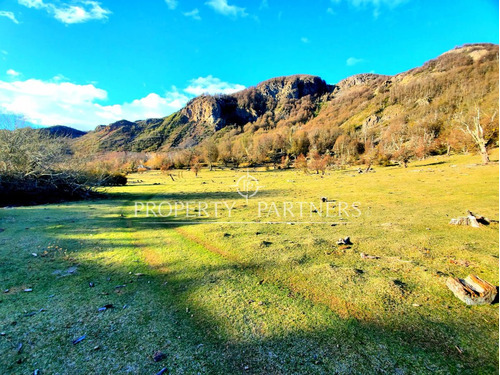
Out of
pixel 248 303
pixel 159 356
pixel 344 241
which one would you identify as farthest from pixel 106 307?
pixel 344 241

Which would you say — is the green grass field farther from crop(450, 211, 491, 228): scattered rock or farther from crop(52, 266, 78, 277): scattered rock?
crop(450, 211, 491, 228): scattered rock

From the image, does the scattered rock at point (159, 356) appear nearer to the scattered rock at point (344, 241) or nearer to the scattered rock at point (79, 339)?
the scattered rock at point (79, 339)

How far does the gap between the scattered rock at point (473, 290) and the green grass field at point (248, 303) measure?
0.49 ft

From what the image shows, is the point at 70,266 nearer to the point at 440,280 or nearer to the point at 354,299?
the point at 354,299

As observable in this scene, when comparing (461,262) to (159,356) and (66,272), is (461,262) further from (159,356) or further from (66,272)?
(66,272)

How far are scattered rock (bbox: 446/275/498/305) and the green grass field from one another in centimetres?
15

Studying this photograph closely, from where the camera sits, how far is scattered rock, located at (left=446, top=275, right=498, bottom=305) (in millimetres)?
4293

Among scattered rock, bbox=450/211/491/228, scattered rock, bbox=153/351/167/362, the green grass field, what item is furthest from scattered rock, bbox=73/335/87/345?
scattered rock, bbox=450/211/491/228

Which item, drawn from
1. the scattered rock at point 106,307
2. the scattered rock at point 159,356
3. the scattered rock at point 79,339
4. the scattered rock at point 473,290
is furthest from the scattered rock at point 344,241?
the scattered rock at point 79,339

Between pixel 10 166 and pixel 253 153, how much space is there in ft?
317

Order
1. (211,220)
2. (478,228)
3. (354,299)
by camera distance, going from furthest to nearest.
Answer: (211,220) < (478,228) < (354,299)

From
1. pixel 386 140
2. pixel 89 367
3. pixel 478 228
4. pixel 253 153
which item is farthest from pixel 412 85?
pixel 89 367

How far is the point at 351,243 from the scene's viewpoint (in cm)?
804

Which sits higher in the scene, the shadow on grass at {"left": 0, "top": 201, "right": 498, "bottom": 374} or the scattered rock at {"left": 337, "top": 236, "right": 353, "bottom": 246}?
the scattered rock at {"left": 337, "top": 236, "right": 353, "bottom": 246}
